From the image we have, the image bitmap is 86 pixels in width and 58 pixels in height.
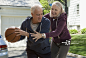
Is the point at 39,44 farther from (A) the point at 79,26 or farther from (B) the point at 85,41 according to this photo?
(A) the point at 79,26

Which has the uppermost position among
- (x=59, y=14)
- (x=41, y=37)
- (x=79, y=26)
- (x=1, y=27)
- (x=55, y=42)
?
(x=59, y=14)

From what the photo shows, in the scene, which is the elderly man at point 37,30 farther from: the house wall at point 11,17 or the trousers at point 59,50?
the house wall at point 11,17

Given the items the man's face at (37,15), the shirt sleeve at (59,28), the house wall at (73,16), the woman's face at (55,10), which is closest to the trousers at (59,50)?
the shirt sleeve at (59,28)

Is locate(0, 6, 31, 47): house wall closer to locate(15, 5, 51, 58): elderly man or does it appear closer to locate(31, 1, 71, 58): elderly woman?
locate(31, 1, 71, 58): elderly woman

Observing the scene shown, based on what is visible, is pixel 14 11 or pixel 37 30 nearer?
pixel 37 30

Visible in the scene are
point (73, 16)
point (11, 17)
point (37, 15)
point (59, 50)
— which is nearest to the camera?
point (37, 15)

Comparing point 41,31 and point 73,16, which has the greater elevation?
point 41,31

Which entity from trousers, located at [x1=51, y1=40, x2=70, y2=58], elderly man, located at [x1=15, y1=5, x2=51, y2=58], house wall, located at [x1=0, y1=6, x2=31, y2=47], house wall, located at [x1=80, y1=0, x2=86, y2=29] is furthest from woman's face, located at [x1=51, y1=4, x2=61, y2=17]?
house wall, located at [x1=80, y1=0, x2=86, y2=29]

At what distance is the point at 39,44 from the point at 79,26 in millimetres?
20204

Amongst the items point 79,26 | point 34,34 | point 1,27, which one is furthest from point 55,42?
point 79,26

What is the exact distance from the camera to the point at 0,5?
44.7 feet

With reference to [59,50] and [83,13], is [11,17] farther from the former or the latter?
[59,50]

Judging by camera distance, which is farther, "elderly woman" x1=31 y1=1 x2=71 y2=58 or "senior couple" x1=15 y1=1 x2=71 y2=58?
"elderly woman" x1=31 y1=1 x2=71 y2=58

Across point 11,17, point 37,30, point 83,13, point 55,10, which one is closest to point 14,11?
point 11,17
